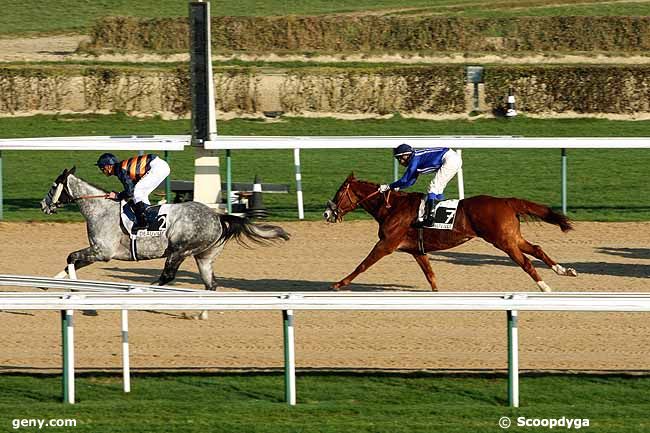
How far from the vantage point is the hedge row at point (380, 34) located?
87.4 ft

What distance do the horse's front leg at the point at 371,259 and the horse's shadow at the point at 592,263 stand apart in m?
1.70

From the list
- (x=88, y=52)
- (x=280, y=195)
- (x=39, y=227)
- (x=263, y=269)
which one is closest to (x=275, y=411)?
(x=263, y=269)

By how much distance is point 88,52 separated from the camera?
2609 centimetres

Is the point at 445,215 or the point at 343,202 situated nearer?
the point at 445,215

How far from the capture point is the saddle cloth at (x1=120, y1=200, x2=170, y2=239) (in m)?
10.1

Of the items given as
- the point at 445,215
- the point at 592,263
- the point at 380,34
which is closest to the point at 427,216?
the point at 445,215

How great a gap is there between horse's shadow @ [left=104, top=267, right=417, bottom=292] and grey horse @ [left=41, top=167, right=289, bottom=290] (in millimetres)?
769

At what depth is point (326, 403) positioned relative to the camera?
750 cm

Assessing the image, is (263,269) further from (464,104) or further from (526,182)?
(464,104)

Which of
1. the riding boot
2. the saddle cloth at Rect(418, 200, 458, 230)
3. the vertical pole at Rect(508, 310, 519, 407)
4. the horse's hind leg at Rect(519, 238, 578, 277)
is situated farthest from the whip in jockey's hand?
the vertical pole at Rect(508, 310, 519, 407)

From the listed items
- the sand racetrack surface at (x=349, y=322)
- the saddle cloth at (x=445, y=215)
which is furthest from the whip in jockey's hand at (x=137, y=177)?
the saddle cloth at (x=445, y=215)

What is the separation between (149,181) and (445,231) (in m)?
2.12

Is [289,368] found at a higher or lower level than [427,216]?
lower

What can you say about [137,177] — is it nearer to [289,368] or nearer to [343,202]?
[343,202]
